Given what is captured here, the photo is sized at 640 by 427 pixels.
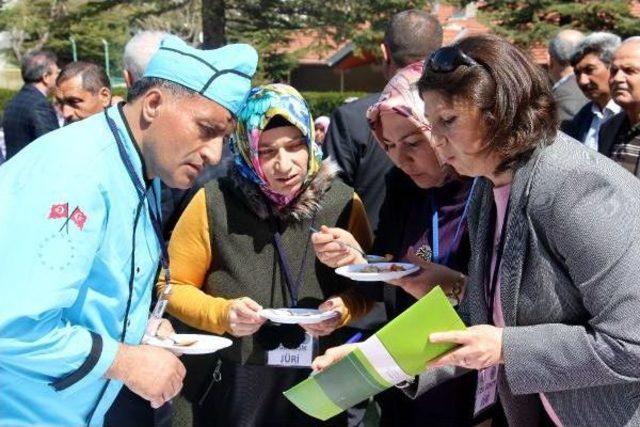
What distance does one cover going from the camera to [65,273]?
5.66ft

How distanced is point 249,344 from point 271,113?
79cm

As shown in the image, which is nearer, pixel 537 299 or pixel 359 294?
pixel 537 299

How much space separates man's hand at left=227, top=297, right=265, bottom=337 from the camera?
248cm

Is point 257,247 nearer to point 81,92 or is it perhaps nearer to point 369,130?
point 369,130

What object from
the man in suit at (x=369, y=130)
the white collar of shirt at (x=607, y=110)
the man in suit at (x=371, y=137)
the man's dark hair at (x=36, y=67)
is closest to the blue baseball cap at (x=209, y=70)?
the man in suit at (x=371, y=137)

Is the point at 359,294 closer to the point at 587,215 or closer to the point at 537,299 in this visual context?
the point at 537,299

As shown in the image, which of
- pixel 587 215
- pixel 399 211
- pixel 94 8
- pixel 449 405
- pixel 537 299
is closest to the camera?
pixel 587 215

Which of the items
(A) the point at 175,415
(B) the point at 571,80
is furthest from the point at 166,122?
(B) the point at 571,80

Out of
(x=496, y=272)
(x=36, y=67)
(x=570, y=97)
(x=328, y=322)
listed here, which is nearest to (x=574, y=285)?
(x=496, y=272)

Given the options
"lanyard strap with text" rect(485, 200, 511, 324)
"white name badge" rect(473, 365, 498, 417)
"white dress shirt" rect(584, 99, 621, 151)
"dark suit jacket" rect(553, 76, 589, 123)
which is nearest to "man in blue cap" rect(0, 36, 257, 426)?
"lanyard strap with text" rect(485, 200, 511, 324)

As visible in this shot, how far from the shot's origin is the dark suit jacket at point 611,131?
4.32 metres

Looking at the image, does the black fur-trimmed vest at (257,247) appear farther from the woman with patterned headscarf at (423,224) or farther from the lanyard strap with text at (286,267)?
the woman with patterned headscarf at (423,224)

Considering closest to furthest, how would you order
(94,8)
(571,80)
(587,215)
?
1. (587,215)
2. (571,80)
3. (94,8)

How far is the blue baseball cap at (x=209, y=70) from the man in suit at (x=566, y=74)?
14.2ft
